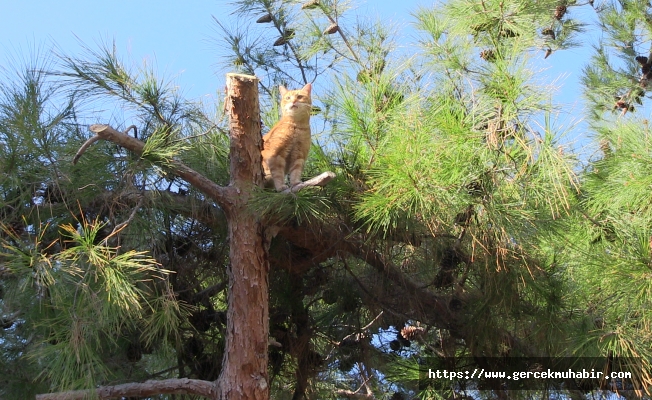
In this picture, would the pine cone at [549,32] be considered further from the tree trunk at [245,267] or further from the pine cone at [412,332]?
the tree trunk at [245,267]

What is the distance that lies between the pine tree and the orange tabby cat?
6 cm

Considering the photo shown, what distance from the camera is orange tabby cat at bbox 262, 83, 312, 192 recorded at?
242 centimetres

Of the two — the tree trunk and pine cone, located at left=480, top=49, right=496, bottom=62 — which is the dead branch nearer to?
the tree trunk

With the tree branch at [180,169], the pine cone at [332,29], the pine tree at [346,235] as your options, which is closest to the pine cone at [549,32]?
the pine tree at [346,235]

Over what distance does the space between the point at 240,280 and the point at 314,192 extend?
0.31 metres

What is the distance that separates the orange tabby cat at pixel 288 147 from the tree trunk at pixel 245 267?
213 millimetres

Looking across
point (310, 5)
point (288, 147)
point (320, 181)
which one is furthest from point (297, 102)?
point (320, 181)

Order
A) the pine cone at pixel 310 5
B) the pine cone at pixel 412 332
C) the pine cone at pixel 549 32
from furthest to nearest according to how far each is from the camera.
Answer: the pine cone at pixel 549 32, the pine cone at pixel 310 5, the pine cone at pixel 412 332

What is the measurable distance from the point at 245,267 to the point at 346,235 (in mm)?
336

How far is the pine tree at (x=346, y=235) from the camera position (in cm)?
194

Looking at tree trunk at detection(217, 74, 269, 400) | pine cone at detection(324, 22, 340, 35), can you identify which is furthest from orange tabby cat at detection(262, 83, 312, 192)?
pine cone at detection(324, 22, 340, 35)

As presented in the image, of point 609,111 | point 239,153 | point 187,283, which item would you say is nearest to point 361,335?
point 187,283

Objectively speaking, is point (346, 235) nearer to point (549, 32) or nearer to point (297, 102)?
point (297, 102)

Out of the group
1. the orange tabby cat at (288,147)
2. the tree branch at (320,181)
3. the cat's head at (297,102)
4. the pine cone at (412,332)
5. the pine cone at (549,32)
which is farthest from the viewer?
the pine cone at (549,32)
